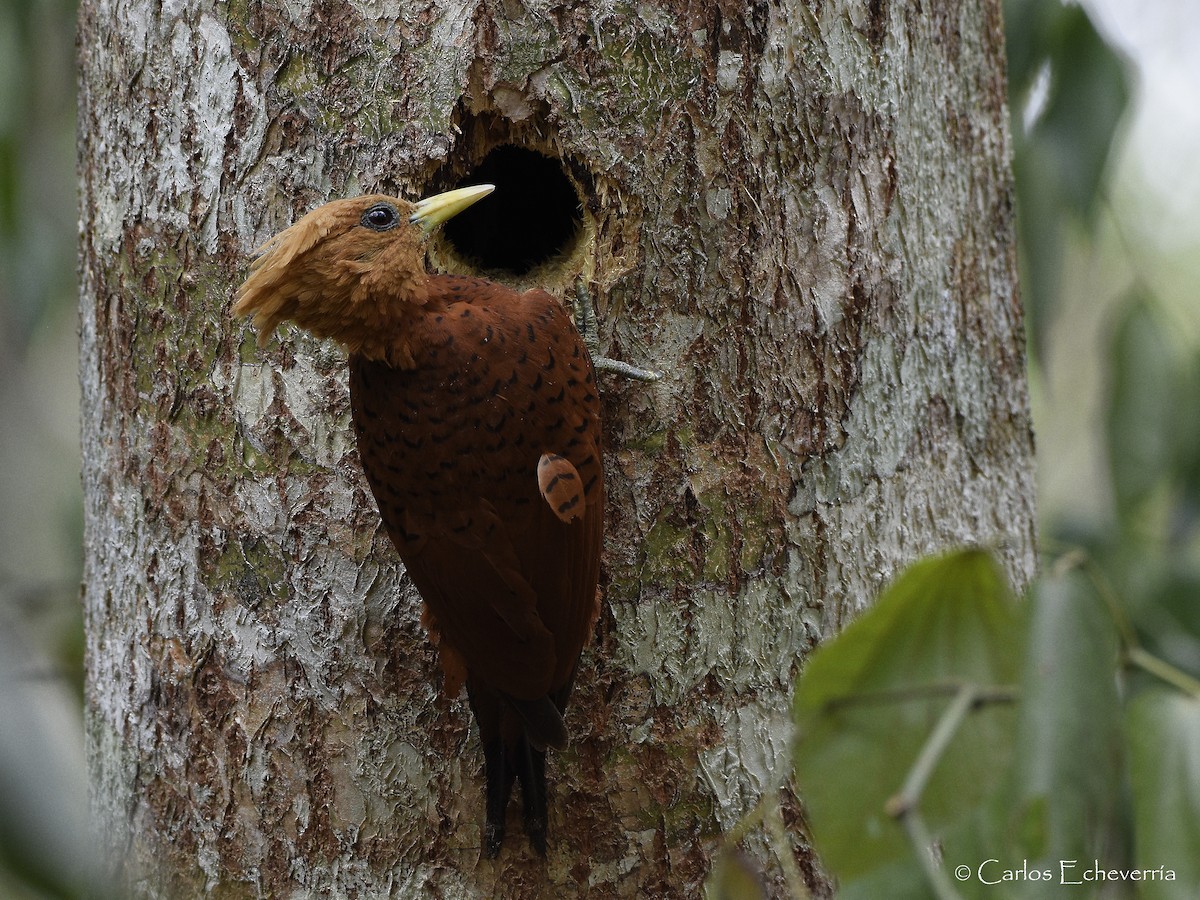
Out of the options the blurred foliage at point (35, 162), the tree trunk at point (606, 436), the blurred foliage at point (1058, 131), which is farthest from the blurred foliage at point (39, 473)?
the blurred foliage at point (1058, 131)

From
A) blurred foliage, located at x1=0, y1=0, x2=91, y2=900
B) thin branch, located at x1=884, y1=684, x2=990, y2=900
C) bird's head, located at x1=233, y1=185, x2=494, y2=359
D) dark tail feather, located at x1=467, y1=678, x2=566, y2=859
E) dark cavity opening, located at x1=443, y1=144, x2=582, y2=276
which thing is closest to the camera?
blurred foliage, located at x1=0, y1=0, x2=91, y2=900

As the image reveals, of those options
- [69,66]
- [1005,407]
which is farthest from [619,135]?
[69,66]

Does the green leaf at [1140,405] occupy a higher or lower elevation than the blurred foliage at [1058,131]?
lower

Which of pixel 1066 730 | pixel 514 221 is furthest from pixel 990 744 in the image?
pixel 514 221

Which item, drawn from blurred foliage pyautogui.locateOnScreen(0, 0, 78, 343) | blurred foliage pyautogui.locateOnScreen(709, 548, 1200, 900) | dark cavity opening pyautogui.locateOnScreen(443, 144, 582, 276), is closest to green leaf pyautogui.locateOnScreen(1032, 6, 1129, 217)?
dark cavity opening pyautogui.locateOnScreen(443, 144, 582, 276)

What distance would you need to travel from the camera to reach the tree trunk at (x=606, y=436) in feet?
5.63

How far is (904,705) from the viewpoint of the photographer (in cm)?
122

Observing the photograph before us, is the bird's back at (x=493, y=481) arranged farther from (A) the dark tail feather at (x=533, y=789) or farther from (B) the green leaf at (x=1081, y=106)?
→ (B) the green leaf at (x=1081, y=106)

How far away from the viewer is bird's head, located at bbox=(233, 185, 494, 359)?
5.13 feet

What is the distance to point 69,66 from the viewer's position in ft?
11.3

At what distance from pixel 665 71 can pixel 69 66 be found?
2370 millimetres

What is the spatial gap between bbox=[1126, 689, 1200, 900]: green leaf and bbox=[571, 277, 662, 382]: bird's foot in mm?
790

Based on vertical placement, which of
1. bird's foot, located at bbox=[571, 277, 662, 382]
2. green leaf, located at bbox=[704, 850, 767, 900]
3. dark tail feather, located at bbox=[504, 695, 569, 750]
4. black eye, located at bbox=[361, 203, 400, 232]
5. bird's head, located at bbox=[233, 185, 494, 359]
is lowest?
dark tail feather, located at bbox=[504, 695, 569, 750]

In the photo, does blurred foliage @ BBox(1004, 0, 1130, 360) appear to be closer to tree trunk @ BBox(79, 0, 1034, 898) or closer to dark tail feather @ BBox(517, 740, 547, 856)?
tree trunk @ BBox(79, 0, 1034, 898)
